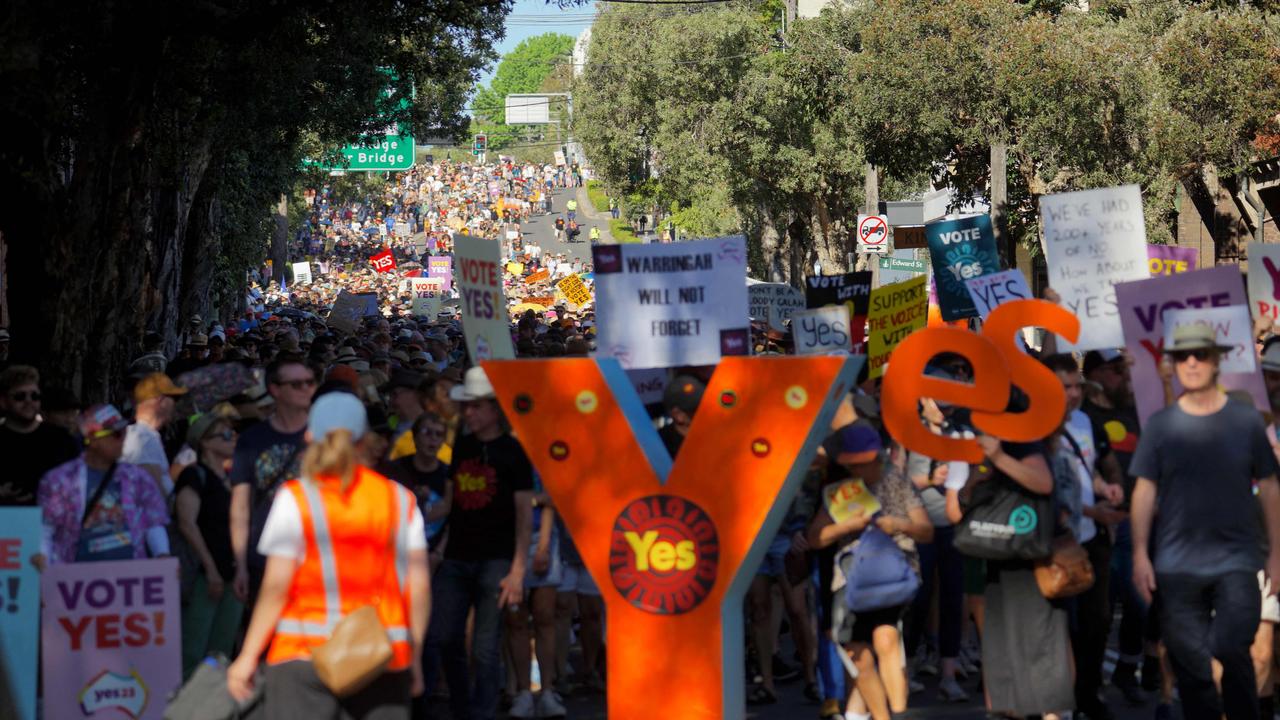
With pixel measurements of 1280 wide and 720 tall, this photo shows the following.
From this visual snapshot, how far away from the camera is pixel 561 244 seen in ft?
302

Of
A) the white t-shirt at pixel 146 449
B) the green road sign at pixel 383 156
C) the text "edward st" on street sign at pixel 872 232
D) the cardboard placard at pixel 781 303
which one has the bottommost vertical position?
the white t-shirt at pixel 146 449

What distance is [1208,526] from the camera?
23.6ft

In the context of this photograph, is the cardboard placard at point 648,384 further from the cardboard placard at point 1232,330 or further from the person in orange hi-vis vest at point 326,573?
the person in orange hi-vis vest at point 326,573

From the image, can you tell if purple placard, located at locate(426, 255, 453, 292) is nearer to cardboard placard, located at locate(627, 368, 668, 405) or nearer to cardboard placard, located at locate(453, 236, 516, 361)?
cardboard placard, located at locate(627, 368, 668, 405)

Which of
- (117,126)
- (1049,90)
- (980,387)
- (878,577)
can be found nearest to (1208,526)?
(980,387)

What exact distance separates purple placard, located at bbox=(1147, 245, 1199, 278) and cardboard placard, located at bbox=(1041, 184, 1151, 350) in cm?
153

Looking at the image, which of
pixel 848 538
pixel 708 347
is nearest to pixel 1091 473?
pixel 848 538

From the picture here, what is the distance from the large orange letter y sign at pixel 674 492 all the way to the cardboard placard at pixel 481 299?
1462 mm

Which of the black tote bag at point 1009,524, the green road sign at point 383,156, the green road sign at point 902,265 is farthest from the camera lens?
the green road sign at point 383,156

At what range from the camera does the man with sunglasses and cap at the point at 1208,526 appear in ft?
23.6

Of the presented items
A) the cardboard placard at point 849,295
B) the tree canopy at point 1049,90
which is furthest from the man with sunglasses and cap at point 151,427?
the tree canopy at point 1049,90

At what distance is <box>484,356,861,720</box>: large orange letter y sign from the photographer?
26.0ft

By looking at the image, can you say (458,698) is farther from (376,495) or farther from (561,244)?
(561,244)

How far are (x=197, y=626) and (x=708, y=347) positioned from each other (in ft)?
9.14
